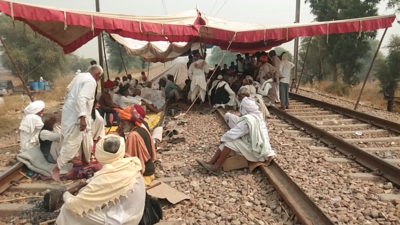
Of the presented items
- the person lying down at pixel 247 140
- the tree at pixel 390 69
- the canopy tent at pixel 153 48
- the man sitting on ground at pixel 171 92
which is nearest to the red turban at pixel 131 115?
the person lying down at pixel 247 140

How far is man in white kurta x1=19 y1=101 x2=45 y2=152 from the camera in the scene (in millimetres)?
5016

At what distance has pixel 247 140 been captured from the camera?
4848 mm

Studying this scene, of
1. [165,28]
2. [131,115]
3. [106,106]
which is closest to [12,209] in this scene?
[131,115]

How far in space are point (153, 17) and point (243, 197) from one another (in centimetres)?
Result: 682

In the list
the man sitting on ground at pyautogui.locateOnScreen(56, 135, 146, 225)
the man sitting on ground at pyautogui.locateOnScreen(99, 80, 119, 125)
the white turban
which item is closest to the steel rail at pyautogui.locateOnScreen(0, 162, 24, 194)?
the white turban

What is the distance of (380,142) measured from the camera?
634 cm

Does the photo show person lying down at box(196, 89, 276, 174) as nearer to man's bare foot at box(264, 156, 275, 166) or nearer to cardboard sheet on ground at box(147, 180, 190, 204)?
man's bare foot at box(264, 156, 275, 166)

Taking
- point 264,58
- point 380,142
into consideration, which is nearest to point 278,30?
point 264,58

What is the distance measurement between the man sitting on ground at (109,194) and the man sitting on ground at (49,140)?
2649mm

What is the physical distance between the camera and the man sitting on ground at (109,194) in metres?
2.62

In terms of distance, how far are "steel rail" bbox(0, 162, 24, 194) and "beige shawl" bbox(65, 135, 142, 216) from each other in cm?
251

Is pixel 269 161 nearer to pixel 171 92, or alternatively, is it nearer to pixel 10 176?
pixel 10 176

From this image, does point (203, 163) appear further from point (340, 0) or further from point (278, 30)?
point (340, 0)

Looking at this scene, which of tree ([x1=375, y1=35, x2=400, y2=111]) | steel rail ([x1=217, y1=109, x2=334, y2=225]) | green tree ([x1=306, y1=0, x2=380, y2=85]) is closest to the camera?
steel rail ([x1=217, y1=109, x2=334, y2=225])
